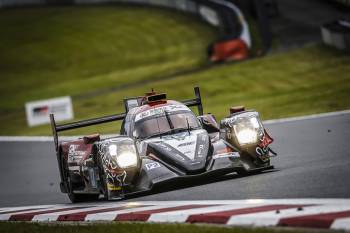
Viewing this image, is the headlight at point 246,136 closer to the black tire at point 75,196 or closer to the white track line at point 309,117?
the black tire at point 75,196

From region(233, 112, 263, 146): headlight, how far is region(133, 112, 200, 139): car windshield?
76 centimetres

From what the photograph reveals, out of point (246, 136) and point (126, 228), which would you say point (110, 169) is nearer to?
point (246, 136)

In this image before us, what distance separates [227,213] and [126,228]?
1.07 m

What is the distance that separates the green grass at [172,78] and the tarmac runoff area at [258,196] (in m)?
7.02

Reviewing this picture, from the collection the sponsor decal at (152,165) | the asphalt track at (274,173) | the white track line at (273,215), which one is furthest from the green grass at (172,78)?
the white track line at (273,215)

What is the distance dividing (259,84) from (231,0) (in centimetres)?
2077

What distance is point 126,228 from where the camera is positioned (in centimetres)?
926

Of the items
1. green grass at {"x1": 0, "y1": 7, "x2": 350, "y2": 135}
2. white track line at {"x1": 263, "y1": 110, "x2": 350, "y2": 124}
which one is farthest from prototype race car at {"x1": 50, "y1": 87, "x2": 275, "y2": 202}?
green grass at {"x1": 0, "y1": 7, "x2": 350, "y2": 135}

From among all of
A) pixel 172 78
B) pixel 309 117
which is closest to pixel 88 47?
pixel 172 78

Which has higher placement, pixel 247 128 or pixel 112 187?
pixel 247 128

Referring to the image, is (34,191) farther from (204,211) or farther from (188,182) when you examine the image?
(204,211)

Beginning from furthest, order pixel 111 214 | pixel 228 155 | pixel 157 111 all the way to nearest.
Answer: pixel 157 111
pixel 228 155
pixel 111 214

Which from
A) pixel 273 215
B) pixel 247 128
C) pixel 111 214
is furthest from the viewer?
pixel 247 128

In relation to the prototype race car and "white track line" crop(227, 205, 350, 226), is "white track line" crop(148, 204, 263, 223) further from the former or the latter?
the prototype race car
